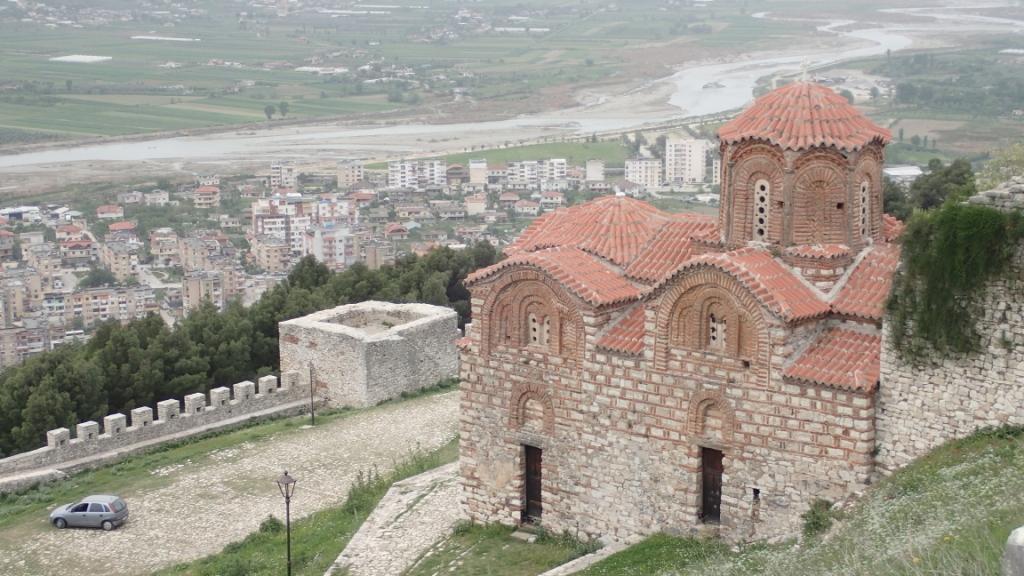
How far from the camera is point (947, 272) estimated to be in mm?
11867

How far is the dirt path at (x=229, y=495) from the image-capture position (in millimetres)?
16922

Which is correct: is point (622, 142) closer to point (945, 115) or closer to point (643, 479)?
point (945, 115)

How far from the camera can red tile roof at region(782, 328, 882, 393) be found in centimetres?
1234

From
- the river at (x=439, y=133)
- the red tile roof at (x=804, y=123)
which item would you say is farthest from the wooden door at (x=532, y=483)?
the river at (x=439, y=133)

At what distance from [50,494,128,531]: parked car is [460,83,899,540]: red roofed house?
552 centimetres

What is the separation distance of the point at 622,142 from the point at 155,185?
32206mm

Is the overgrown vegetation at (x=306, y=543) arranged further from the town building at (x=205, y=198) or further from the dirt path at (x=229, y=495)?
the town building at (x=205, y=198)

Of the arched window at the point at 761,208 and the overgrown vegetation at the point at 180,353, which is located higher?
the arched window at the point at 761,208

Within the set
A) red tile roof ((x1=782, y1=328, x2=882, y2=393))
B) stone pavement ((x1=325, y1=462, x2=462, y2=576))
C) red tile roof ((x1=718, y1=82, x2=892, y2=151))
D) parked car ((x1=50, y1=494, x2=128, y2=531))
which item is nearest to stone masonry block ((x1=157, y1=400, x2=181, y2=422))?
parked car ((x1=50, y1=494, x2=128, y2=531))

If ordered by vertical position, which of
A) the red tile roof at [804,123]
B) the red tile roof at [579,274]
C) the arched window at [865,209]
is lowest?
the red tile roof at [579,274]

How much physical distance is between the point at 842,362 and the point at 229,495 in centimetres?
1005

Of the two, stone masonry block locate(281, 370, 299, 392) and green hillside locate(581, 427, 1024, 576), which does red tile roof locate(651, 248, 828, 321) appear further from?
stone masonry block locate(281, 370, 299, 392)

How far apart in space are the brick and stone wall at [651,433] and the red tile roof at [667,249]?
904mm

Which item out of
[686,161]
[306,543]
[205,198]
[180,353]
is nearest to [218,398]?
[180,353]
